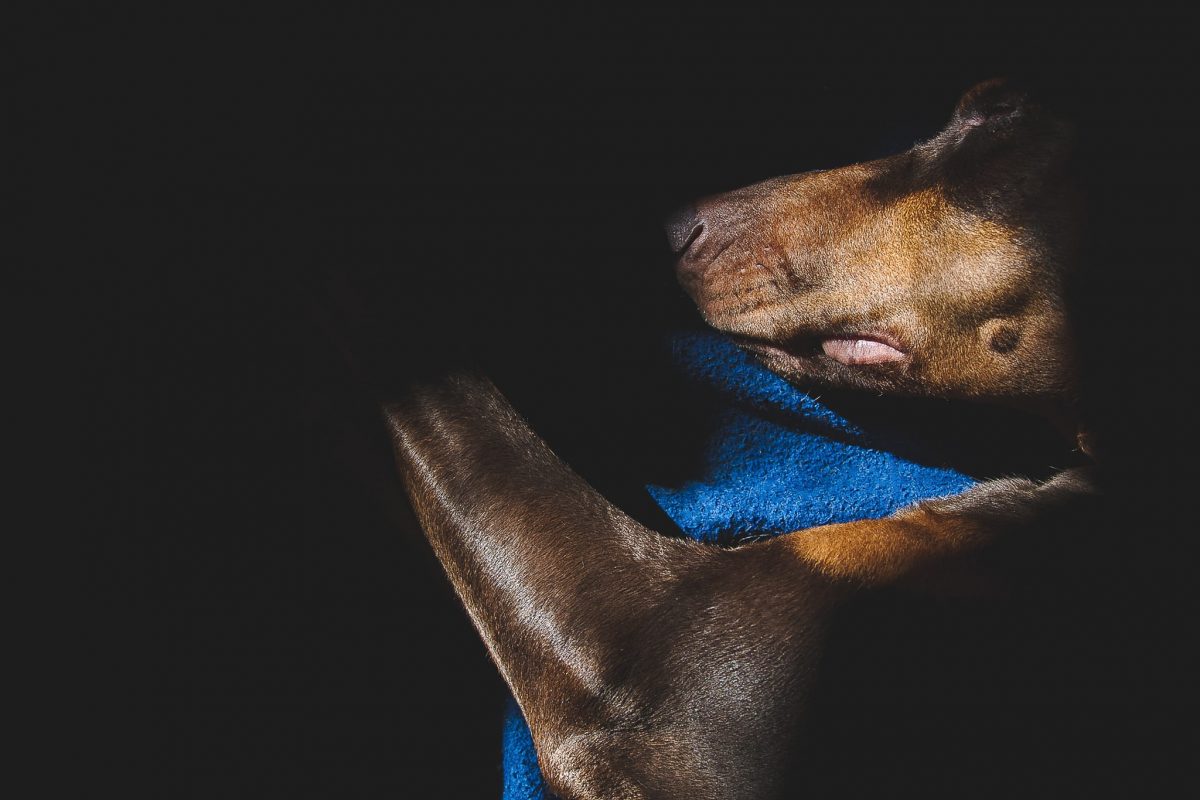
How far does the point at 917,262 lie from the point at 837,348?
0.87 feet

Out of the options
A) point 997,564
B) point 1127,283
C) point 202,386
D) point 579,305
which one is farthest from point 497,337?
point 1127,283

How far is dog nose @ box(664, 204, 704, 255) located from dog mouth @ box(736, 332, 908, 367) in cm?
26

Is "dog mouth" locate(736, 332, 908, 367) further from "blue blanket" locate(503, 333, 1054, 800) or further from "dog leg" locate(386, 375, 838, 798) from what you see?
"dog leg" locate(386, 375, 838, 798)

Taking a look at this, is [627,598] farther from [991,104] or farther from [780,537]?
[991,104]

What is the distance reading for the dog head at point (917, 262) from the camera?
1974 mm

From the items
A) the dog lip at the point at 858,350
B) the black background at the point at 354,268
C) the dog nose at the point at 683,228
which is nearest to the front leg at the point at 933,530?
the dog lip at the point at 858,350

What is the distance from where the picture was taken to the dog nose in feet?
7.27

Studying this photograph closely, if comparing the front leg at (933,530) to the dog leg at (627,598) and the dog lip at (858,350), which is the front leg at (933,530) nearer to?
the dog leg at (627,598)

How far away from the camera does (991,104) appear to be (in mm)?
2107

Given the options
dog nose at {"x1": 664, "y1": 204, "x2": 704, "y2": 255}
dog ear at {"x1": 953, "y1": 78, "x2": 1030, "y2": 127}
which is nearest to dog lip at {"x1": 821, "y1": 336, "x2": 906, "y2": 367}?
dog nose at {"x1": 664, "y1": 204, "x2": 704, "y2": 255}

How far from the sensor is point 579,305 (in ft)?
7.55

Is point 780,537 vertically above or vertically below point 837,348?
below

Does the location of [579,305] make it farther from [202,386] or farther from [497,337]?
[202,386]

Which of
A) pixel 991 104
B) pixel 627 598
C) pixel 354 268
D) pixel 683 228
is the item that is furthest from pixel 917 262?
pixel 354 268
